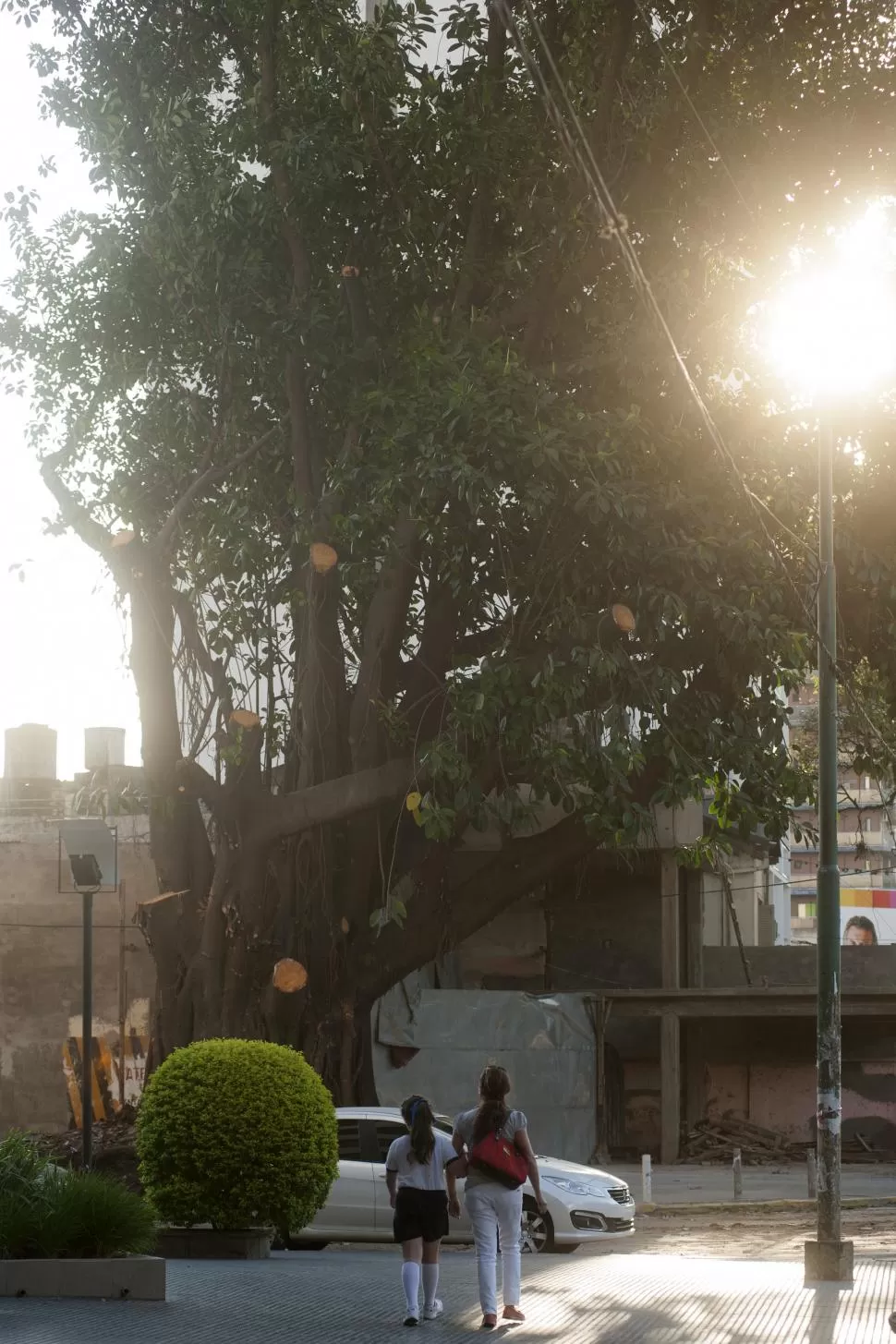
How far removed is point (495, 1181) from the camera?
10.2m

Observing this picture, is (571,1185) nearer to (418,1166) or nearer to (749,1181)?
(418,1166)

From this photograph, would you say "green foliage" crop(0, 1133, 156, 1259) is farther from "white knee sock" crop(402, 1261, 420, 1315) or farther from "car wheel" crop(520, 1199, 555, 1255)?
"car wheel" crop(520, 1199, 555, 1255)

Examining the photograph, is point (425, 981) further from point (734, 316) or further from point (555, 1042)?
point (734, 316)

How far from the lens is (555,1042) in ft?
97.2

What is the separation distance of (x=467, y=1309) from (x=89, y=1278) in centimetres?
232

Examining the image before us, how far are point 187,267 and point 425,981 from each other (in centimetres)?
1531

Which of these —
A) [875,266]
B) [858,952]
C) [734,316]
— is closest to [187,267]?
[734,316]

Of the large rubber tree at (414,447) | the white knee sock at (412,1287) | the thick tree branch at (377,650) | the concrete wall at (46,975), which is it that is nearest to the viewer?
the white knee sock at (412,1287)

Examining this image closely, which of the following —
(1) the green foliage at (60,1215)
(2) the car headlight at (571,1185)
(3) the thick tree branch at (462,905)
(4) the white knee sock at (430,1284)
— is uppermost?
(3) the thick tree branch at (462,905)

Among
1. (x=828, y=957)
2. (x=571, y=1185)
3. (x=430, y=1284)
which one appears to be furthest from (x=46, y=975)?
(x=430, y=1284)

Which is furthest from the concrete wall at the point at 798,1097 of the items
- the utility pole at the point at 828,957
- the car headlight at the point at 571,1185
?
the utility pole at the point at 828,957

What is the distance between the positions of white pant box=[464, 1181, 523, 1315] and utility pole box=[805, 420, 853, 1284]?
3836mm

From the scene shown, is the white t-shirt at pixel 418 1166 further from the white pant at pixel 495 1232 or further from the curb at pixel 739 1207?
the curb at pixel 739 1207

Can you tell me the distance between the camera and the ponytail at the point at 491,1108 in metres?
10.3
